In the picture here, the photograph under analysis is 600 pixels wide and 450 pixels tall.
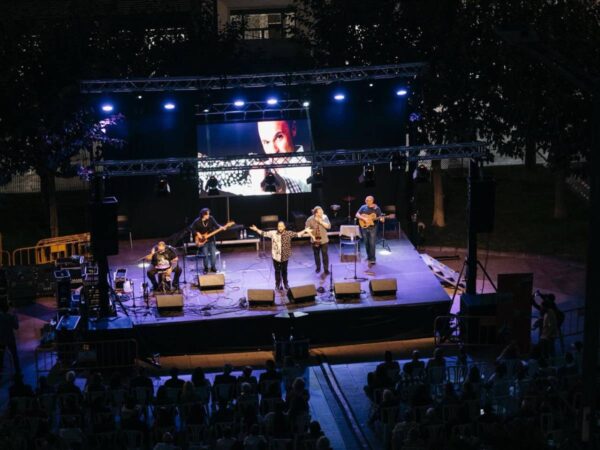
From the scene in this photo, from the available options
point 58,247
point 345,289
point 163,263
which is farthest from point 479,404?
point 58,247

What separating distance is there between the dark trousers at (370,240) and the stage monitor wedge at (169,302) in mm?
4986

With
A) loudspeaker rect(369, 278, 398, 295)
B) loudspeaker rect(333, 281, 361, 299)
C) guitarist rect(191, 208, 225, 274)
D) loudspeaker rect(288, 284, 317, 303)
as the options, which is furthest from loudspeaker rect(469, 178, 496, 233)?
guitarist rect(191, 208, 225, 274)

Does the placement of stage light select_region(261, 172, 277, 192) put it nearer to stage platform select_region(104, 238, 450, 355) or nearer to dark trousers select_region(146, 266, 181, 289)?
stage platform select_region(104, 238, 450, 355)

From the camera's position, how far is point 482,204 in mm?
20891

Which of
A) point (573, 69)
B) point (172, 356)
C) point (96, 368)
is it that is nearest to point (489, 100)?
point (172, 356)

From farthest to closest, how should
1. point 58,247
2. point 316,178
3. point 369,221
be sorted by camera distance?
point 58,247 < point 316,178 < point 369,221

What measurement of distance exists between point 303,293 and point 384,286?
68.2 inches

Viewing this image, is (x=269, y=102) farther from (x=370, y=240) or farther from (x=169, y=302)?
(x=169, y=302)

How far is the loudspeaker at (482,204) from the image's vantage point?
2073 centimetres

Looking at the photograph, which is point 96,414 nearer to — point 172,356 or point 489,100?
point 172,356

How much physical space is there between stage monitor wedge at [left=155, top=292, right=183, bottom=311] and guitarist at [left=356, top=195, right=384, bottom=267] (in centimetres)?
496

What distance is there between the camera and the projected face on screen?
88.7ft

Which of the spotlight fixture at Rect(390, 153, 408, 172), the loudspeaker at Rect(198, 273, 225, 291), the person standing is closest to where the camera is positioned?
the person standing

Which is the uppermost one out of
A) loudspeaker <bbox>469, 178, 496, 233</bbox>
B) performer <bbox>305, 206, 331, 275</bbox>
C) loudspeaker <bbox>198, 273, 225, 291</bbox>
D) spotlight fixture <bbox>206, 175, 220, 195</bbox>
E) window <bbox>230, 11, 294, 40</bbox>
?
window <bbox>230, 11, 294, 40</bbox>
